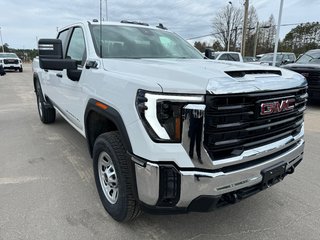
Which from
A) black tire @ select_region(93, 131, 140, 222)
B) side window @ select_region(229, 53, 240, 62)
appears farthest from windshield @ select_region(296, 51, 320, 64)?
black tire @ select_region(93, 131, 140, 222)

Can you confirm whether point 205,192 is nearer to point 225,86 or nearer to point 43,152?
point 225,86

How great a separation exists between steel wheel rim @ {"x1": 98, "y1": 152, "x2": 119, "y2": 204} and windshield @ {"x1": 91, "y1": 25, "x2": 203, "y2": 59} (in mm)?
1148

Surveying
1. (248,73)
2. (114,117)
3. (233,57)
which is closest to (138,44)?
(114,117)

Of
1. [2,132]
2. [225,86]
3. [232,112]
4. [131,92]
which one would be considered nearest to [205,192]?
[232,112]

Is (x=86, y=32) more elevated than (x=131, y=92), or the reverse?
(x=86, y=32)

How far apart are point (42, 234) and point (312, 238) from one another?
2.37 meters

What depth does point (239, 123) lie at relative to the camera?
6.62ft

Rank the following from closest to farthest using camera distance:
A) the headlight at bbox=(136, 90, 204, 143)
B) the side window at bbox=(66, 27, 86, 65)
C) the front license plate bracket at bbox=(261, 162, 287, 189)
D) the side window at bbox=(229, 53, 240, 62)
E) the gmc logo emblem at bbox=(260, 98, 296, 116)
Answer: the headlight at bbox=(136, 90, 204, 143), the gmc logo emblem at bbox=(260, 98, 296, 116), the front license plate bracket at bbox=(261, 162, 287, 189), the side window at bbox=(66, 27, 86, 65), the side window at bbox=(229, 53, 240, 62)

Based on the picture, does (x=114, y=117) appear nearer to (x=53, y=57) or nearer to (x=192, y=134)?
(x=192, y=134)

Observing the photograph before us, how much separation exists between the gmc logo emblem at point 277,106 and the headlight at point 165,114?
55 cm

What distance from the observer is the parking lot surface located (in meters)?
2.54

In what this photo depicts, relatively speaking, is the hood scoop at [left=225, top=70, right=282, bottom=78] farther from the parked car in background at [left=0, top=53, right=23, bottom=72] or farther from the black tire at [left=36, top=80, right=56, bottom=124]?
the parked car in background at [left=0, top=53, right=23, bottom=72]

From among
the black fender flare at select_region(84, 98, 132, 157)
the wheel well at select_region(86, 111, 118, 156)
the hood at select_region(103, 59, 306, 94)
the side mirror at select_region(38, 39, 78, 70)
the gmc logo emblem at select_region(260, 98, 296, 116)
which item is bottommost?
the wheel well at select_region(86, 111, 118, 156)

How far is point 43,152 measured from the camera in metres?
4.55
